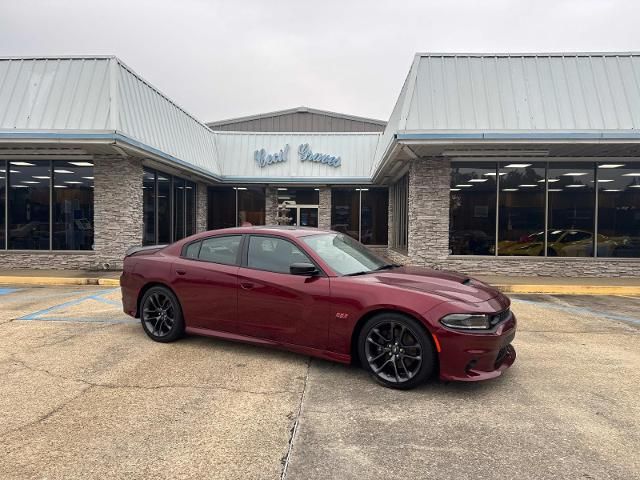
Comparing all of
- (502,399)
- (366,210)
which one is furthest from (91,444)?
(366,210)

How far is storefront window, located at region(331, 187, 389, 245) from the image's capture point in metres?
20.6

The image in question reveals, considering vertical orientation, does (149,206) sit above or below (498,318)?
above

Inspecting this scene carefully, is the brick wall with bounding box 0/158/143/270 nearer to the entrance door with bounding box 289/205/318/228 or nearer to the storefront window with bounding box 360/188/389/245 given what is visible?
Answer: the entrance door with bounding box 289/205/318/228

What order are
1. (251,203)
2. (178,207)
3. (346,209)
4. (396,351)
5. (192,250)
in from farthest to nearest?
(251,203) < (346,209) < (178,207) < (192,250) < (396,351)

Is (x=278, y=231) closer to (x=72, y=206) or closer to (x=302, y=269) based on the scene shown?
(x=302, y=269)

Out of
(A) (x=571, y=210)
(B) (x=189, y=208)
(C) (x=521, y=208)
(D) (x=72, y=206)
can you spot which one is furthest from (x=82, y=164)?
(A) (x=571, y=210)

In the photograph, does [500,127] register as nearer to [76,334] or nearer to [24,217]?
[76,334]

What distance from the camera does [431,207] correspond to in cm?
1262

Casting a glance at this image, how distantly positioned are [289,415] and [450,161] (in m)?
10.2

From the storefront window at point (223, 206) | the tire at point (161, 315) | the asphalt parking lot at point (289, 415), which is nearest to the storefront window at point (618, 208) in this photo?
the asphalt parking lot at point (289, 415)

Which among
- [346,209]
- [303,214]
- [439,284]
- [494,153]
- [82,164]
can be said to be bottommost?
[439,284]

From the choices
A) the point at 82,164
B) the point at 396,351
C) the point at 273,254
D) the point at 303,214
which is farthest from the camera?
the point at 303,214

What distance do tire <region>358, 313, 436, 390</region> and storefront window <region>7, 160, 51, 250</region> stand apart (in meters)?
12.2

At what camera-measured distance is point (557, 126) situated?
1144cm
